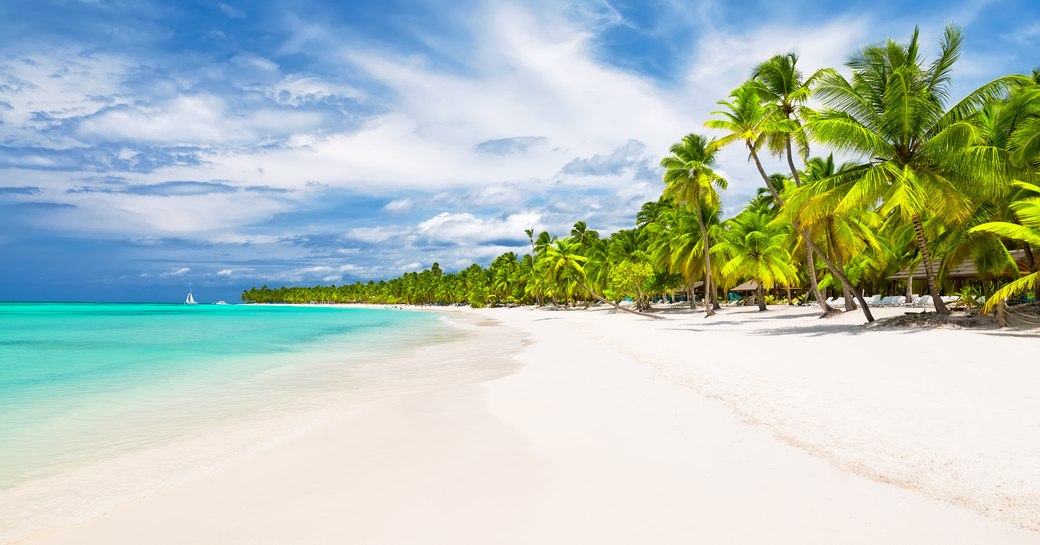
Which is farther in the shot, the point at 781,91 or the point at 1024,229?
the point at 781,91

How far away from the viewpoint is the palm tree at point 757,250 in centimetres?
3409

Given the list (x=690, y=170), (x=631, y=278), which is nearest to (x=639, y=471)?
(x=690, y=170)

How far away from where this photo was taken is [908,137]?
55.2 feet

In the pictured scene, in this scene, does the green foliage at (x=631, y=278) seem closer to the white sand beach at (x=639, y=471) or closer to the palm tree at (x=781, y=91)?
the palm tree at (x=781, y=91)

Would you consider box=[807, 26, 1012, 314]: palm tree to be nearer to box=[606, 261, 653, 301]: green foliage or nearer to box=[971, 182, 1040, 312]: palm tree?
box=[971, 182, 1040, 312]: palm tree

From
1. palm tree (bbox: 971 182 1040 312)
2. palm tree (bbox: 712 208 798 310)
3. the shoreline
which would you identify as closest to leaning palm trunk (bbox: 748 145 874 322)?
palm tree (bbox: 971 182 1040 312)

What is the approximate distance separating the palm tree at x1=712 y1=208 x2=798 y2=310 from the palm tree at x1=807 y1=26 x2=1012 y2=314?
16689 millimetres

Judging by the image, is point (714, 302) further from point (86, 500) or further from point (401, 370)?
point (86, 500)

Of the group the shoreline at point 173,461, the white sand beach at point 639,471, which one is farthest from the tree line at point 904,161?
the shoreline at point 173,461

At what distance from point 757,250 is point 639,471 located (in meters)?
32.6

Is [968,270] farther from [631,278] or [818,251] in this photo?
[631,278]

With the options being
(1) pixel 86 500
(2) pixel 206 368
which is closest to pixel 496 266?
(2) pixel 206 368

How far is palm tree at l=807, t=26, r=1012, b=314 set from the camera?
601 inches

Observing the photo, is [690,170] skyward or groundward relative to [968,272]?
skyward
